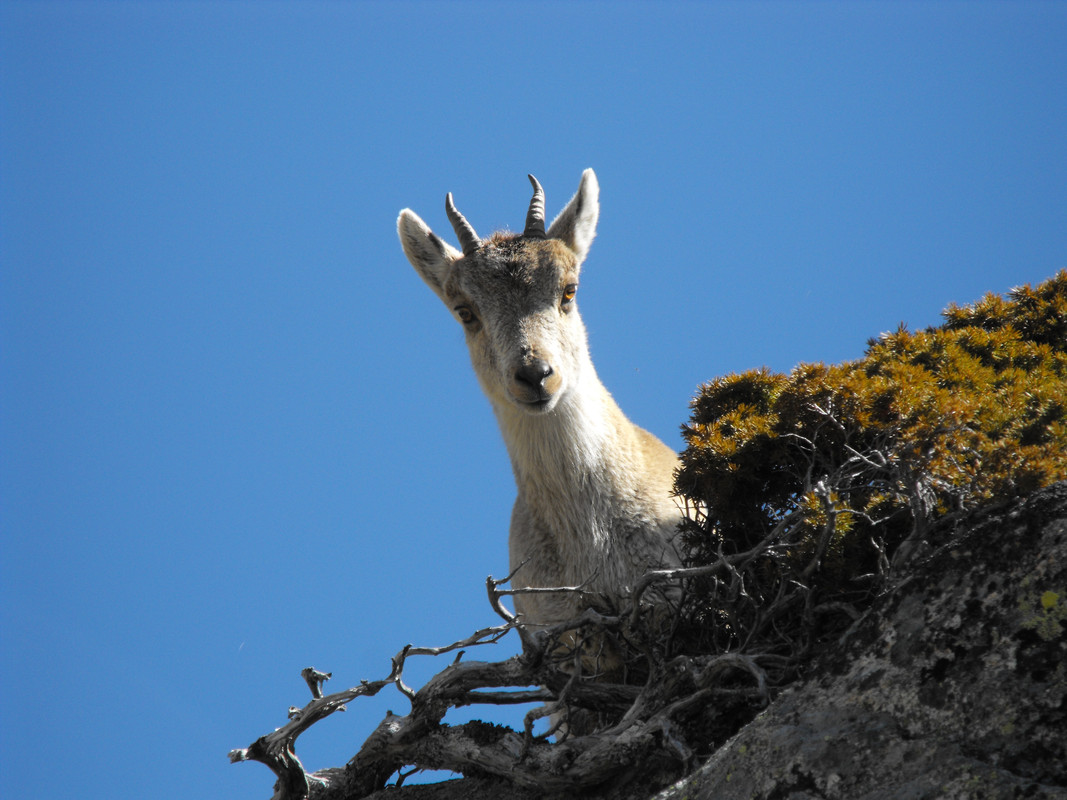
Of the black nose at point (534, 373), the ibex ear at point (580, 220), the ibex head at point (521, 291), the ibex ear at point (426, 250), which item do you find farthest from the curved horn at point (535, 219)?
Result: the black nose at point (534, 373)

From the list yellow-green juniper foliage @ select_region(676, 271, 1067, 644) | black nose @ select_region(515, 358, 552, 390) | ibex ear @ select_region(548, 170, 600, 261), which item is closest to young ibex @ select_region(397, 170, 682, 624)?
black nose @ select_region(515, 358, 552, 390)

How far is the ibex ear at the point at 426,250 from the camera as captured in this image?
324 inches

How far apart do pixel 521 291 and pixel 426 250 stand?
1.41 metres

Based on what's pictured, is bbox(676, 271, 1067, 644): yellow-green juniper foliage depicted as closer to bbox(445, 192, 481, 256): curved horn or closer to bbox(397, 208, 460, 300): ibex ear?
bbox(445, 192, 481, 256): curved horn

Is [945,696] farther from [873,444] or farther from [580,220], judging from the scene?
[580,220]

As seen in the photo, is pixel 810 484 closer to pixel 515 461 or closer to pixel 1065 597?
pixel 1065 597

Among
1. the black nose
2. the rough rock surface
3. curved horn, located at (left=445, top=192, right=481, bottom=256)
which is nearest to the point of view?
the rough rock surface

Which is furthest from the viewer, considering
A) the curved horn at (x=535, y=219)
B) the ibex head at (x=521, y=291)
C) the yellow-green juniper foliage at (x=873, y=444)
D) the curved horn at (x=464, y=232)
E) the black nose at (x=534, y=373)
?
the curved horn at (x=535, y=219)

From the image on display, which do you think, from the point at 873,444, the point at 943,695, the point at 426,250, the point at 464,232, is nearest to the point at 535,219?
the point at 464,232

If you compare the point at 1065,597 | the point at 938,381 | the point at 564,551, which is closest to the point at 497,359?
the point at 564,551

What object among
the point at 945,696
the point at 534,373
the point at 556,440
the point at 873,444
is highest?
the point at 534,373

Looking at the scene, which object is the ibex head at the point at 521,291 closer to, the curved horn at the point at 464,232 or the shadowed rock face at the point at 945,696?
the curved horn at the point at 464,232

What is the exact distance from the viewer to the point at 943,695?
319cm

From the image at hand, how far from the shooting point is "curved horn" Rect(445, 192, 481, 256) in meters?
7.90
